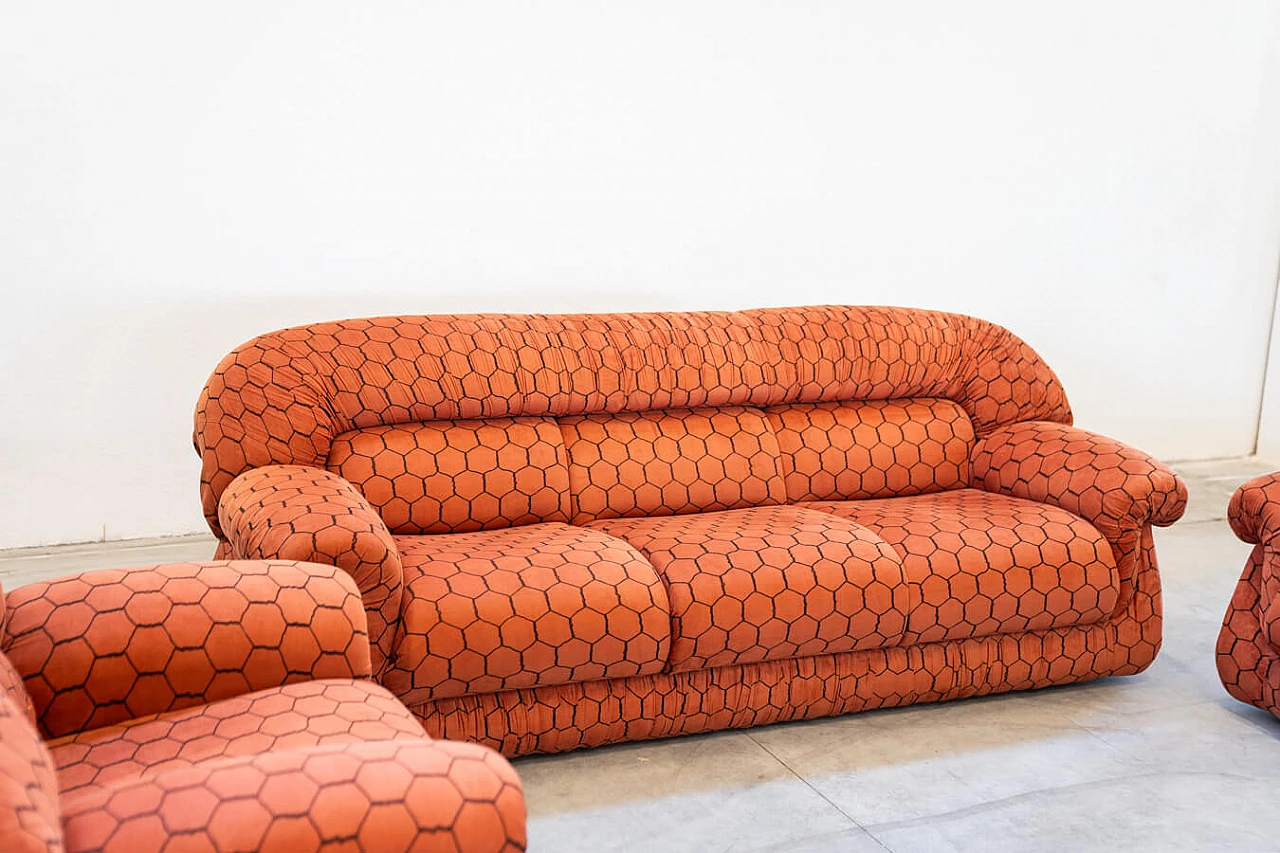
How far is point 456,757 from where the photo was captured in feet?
4.85

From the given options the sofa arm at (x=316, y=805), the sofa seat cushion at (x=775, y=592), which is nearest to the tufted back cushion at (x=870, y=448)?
the sofa seat cushion at (x=775, y=592)

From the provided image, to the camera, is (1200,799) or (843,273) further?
(843,273)

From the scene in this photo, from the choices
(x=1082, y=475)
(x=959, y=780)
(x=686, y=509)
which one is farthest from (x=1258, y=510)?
(x=686, y=509)

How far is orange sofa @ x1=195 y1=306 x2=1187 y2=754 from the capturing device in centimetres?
247

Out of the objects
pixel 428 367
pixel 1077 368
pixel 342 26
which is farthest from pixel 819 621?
pixel 1077 368

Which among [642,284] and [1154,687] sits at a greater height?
[642,284]

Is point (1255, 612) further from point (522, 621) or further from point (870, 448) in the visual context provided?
point (522, 621)

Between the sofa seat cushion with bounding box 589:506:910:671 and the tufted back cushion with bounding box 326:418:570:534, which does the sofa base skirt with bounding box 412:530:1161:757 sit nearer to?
the sofa seat cushion with bounding box 589:506:910:671

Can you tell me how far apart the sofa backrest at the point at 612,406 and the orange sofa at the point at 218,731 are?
789mm

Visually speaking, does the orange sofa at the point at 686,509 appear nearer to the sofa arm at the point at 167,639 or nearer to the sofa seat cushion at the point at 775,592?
the sofa seat cushion at the point at 775,592

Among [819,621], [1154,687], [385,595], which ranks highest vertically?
[385,595]

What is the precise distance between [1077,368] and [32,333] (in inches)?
149

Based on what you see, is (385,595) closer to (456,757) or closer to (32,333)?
(456,757)

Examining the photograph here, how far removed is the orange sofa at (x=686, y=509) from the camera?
2471 mm
